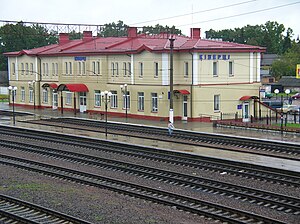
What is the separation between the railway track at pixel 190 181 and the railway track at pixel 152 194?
60.9 inches

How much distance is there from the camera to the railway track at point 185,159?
20984 millimetres

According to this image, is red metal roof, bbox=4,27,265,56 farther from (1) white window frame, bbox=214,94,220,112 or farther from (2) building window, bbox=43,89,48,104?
(2) building window, bbox=43,89,48,104

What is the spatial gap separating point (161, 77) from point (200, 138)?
1237cm

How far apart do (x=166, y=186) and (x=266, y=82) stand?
3209 inches

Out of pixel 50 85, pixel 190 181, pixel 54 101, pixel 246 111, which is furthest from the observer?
pixel 54 101

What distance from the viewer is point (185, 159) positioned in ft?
84.6

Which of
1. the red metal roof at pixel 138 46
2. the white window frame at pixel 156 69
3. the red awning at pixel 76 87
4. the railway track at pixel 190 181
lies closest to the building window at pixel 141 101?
the white window frame at pixel 156 69

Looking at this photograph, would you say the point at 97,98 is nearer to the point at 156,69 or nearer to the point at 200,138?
the point at 156,69

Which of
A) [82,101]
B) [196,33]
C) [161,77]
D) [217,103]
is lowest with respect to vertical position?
[82,101]

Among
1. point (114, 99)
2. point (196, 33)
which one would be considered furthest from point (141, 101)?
point (196, 33)

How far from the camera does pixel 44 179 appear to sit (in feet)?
71.1

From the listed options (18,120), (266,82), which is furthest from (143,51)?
(266,82)

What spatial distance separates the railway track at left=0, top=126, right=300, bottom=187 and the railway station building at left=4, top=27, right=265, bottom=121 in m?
9.81

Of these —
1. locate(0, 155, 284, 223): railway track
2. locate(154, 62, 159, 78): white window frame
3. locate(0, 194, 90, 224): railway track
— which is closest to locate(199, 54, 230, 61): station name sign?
locate(154, 62, 159, 78): white window frame
